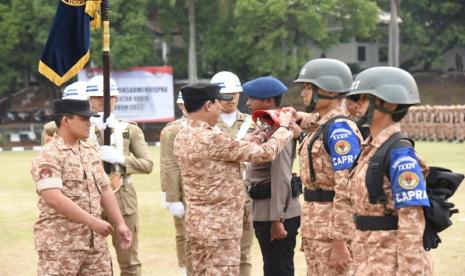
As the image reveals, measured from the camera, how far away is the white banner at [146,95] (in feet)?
133

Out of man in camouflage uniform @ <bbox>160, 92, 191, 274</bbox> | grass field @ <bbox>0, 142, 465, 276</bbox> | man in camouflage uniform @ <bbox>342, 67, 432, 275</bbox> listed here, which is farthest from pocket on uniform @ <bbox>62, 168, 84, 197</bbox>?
grass field @ <bbox>0, 142, 465, 276</bbox>

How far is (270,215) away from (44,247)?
1.75m

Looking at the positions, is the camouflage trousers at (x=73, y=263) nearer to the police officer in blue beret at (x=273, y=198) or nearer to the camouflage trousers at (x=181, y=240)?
the police officer in blue beret at (x=273, y=198)

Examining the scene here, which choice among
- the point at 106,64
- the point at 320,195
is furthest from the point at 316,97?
the point at 106,64

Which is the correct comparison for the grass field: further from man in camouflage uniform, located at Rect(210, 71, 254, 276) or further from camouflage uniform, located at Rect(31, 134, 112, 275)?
camouflage uniform, located at Rect(31, 134, 112, 275)

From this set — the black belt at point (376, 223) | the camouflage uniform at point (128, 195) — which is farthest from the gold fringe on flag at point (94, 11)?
the black belt at point (376, 223)

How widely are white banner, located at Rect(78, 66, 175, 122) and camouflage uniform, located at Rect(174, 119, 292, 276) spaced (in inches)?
1353

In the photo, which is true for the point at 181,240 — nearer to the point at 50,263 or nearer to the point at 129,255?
the point at 129,255

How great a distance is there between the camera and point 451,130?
1406 inches

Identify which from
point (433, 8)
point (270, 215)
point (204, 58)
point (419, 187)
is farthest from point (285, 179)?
point (433, 8)

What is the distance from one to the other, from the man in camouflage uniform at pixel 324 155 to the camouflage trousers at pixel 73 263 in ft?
4.64

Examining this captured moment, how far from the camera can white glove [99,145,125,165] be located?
679cm

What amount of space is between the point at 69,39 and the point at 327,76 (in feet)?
8.21

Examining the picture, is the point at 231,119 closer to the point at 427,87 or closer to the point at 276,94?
the point at 276,94
